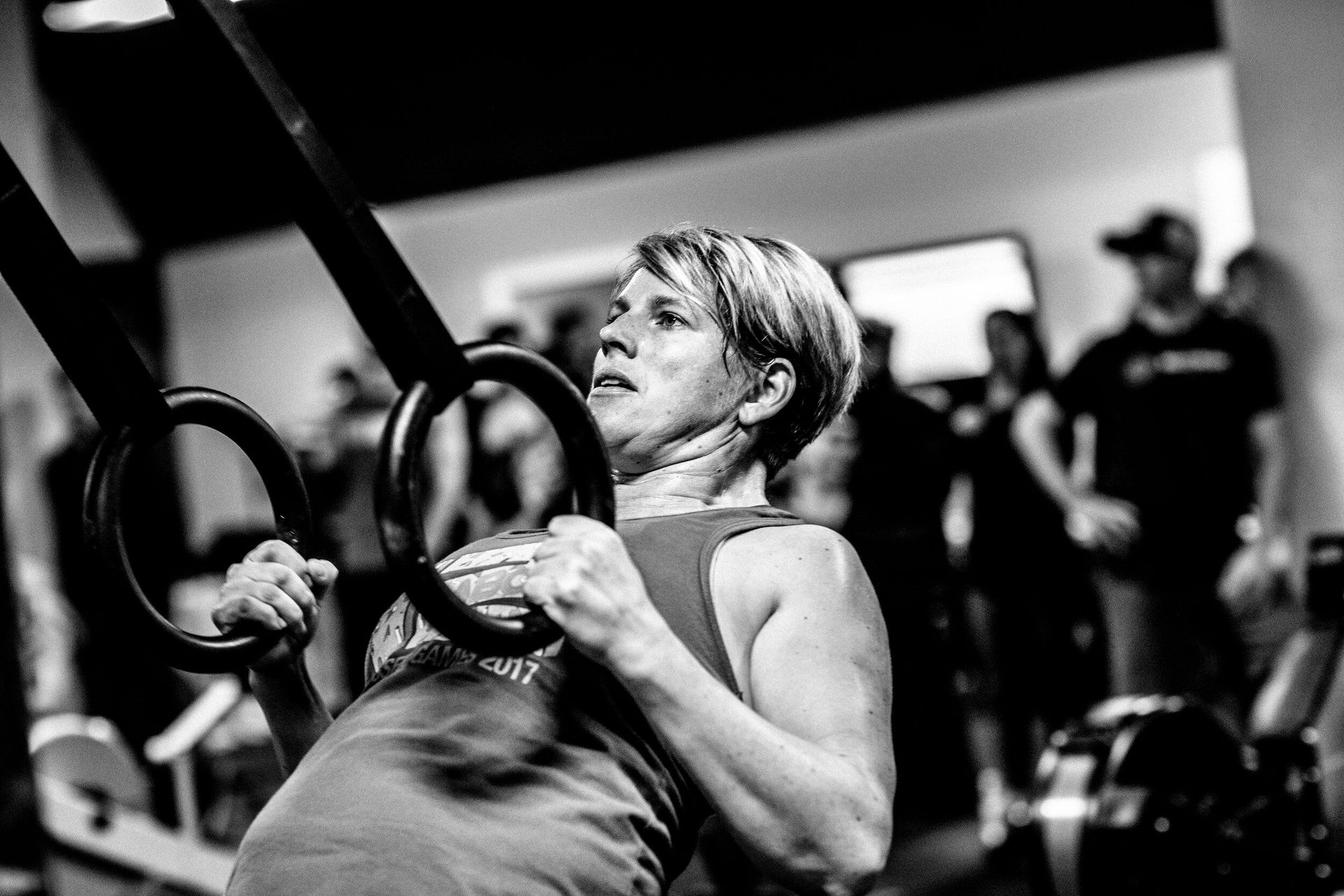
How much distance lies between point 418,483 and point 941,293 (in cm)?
608

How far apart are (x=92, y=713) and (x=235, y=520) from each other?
3746mm

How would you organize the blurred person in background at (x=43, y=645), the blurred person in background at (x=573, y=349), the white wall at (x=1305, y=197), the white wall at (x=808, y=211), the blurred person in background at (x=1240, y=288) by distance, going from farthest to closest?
the white wall at (x=808, y=211)
the blurred person in background at (x=1240, y=288)
the blurred person in background at (x=573, y=349)
the blurred person in background at (x=43, y=645)
the white wall at (x=1305, y=197)

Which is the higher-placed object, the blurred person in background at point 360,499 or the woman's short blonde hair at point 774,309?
the woman's short blonde hair at point 774,309

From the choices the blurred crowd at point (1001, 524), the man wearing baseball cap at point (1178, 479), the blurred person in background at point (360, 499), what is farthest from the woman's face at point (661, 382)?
the blurred person in background at point (360, 499)

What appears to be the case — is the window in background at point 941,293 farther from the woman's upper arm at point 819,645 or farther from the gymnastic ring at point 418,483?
the gymnastic ring at point 418,483

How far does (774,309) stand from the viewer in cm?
143

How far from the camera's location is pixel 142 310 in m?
7.66

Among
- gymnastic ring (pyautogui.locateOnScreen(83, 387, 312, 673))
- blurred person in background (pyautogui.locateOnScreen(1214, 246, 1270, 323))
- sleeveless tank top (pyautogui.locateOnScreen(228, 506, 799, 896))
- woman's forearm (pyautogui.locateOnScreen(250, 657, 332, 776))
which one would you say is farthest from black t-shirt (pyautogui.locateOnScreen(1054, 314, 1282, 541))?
gymnastic ring (pyautogui.locateOnScreen(83, 387, 312, 673))

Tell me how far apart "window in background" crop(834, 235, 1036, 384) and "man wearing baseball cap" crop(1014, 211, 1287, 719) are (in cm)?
321

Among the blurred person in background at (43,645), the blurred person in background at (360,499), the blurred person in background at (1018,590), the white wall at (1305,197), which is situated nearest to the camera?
the white wall at (1305,197)

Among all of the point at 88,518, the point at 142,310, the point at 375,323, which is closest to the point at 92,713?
the point at 88,518

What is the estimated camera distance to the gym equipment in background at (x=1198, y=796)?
1.75m

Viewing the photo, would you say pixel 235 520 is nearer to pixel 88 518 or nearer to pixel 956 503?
pixel 956 503

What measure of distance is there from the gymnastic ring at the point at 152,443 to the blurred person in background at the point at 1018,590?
9.20 feet
